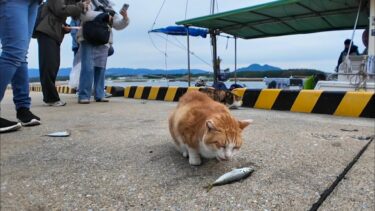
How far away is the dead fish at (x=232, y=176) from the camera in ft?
6.39

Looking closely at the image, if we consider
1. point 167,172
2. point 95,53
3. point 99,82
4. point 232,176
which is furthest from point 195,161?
point 99,82

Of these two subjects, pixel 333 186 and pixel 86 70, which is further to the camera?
pixel 86 70

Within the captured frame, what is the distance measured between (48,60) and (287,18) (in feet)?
18.7

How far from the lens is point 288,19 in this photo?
8.73 m

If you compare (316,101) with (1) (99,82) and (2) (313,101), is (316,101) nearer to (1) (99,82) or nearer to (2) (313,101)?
(2) (313,101)

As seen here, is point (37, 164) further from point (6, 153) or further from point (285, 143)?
point (285, 143)

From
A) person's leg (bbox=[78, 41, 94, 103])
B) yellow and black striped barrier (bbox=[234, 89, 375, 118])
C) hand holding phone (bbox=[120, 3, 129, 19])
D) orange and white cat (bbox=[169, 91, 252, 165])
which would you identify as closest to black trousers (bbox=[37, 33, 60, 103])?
person's leg (bbox=[78, 41, 94, 103])

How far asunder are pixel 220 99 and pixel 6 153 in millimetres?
3405

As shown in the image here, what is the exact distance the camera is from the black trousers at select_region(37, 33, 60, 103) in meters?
4.84

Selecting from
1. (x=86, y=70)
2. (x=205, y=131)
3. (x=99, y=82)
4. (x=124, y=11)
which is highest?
(x=124, y=11)

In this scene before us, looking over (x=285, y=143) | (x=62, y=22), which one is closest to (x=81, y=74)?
(x=62, y=22)

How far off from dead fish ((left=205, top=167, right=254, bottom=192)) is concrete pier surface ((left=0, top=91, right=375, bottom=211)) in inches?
1.2

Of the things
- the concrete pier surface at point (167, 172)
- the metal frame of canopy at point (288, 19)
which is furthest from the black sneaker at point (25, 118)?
the metal frame of canopy at point (288, 19)

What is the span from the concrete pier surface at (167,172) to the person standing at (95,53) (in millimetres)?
2284
